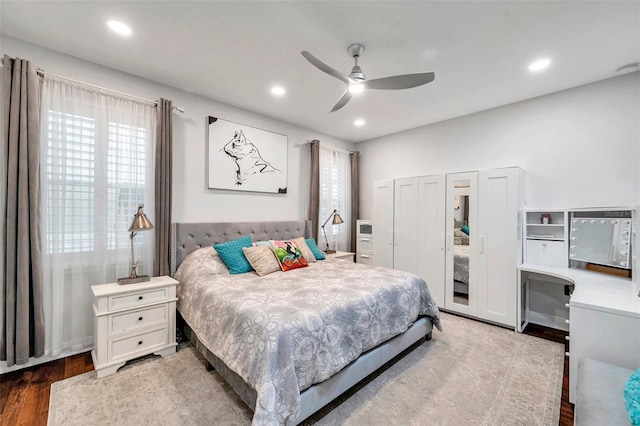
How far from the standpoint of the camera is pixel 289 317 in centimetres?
172

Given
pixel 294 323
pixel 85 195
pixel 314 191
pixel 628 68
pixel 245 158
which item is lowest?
pixel 294 323

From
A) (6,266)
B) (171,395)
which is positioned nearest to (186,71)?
(6,266)

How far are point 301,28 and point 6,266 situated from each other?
2987 mm

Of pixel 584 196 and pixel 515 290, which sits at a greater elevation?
pixel 584 196

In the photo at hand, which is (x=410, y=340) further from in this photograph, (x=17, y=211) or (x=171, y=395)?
(x=17, y=211)

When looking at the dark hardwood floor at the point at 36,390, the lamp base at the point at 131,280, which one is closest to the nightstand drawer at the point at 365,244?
the dark hardwood floor at the point at 36,390

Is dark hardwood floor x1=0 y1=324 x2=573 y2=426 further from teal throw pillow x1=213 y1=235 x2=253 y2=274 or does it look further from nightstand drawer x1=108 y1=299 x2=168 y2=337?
teal throw pillow x1=213 y1=235 x2=253 y2=274

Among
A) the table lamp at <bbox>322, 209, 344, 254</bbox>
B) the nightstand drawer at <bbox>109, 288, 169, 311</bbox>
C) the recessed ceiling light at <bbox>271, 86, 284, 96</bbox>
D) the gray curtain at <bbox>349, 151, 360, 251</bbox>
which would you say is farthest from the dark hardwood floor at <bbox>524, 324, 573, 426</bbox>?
the recessed ceiling light at <bbox>271, 86, 284, 96</bbox>

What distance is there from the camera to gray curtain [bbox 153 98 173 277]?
2.85 m

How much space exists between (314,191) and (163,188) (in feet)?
7.38

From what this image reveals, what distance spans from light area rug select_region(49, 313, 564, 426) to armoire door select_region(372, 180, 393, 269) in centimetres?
189

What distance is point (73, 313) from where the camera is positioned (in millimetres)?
2486

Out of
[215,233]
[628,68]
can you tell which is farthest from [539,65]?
[215,233]

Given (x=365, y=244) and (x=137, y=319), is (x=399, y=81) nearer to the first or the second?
(x=137, y=319)
